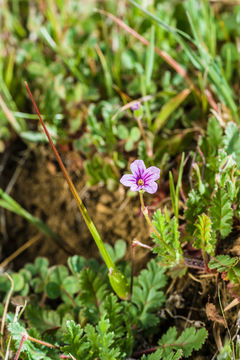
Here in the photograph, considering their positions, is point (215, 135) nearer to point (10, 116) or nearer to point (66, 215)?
point (66, 215)

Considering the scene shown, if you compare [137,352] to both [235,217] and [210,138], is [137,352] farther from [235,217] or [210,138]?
[210,138]

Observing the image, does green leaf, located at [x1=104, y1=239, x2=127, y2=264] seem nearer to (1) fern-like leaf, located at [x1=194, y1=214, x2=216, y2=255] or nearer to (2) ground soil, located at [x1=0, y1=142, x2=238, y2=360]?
(2) ground soil, located at [x1=0, y1=142, x2=238, y2=360]

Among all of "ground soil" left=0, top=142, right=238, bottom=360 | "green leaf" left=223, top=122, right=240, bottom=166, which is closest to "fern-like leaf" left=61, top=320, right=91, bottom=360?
"ground soil" left=0, top=142, right=238, bottom=360

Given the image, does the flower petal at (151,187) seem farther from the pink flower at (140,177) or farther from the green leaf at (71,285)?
the green leaf at (71,285)

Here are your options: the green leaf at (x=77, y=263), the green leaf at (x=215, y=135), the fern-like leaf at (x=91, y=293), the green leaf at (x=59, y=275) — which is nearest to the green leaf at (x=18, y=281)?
the green leaf at (x=59, y=275)

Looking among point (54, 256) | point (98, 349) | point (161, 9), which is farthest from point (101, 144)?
point (98, 349)
